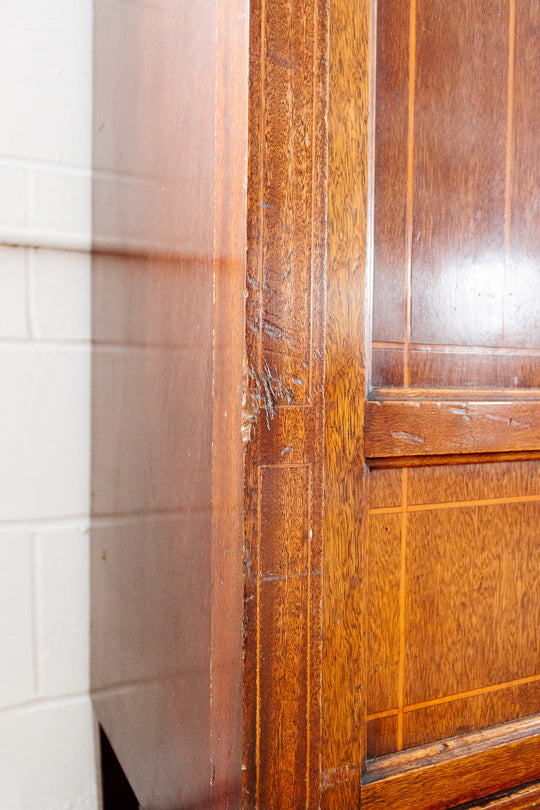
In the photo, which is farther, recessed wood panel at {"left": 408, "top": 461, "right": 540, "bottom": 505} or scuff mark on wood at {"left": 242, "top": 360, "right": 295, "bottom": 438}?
recessed wood panel at {"left": 408, "top": 461, "right": 540, "bottom": 505}

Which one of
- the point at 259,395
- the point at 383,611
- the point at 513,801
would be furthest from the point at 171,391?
the point at 513,801

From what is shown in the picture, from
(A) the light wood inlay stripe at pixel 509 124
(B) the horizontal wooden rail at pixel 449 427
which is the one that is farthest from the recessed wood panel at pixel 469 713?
(A) the light wood inlay stripe at pixel 509 124

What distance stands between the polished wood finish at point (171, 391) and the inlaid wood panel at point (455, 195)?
5.7 inches

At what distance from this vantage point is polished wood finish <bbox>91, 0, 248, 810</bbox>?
43 cm

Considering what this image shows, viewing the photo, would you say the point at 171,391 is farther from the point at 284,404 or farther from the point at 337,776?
the point at 337,776

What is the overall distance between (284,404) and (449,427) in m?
0.17

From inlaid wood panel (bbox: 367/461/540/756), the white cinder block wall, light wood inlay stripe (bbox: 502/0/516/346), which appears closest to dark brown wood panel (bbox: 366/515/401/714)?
inlaid wood panel (bbox: 367/461/540/756)

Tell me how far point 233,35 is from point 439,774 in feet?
1.97

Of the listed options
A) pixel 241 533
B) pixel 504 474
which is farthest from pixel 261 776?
pixel 504 474

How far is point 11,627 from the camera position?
0.82 meters

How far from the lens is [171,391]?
53cm

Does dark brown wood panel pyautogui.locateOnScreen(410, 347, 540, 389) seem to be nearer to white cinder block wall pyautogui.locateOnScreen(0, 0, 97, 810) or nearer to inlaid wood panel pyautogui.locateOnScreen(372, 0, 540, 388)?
inlaid wood panel pyautogui.locateOnScreen(372, 0, 540, 388)

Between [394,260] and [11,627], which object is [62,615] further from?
[394,260]

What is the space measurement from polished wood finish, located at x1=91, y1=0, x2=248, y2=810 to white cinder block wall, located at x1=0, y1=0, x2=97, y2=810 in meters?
0.06
